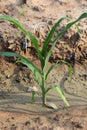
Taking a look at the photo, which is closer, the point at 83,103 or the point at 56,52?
the point at 83,103

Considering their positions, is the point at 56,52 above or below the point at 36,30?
below

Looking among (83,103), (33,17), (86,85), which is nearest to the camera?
(83,103)

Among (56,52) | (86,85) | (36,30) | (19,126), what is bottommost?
(19,126)

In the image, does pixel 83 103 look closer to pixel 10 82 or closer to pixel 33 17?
pixel 10 82

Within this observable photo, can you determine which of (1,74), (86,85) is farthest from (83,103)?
(1,74)

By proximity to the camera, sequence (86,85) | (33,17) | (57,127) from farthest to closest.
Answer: (33,17)
(86,85)
(57,127)

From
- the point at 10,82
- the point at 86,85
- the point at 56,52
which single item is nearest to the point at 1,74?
the point at 10,82

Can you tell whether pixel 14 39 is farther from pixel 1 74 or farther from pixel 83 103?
pixel 83 103
